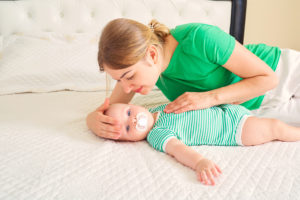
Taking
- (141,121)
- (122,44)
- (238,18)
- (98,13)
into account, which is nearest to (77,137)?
(141,121)

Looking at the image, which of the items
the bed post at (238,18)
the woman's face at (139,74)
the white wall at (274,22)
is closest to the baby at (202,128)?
the woman's face at (139,74)

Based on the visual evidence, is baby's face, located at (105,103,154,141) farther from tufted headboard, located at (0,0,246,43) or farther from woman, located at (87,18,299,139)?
tufted headboard, located at (0,0,246,43)

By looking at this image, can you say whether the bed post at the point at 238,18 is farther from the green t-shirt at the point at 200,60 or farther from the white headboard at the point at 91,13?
the green t-shirt at the point at 200,60

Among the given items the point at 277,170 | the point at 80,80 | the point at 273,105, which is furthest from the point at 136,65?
the point at 80,80

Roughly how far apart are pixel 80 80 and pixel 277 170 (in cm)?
137

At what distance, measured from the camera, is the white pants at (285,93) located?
132 cm

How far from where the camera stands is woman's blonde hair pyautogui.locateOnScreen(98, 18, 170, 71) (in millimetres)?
941

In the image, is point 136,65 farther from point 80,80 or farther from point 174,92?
point 80,80

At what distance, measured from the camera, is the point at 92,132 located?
44.3 inches

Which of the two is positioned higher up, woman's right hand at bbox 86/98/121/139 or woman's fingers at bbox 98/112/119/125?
woman's fingers at bbox 98/112/119/125

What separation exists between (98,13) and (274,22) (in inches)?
63.6

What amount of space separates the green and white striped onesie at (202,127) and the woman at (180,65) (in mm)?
42

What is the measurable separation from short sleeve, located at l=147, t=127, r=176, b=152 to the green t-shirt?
0.32 metres

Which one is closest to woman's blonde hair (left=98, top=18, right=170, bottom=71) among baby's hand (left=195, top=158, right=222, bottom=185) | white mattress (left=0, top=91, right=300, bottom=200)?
white mattress (left=0, top=91, right=300, bottom=200)
